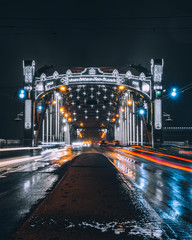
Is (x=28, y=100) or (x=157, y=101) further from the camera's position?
(x=28, y=100)

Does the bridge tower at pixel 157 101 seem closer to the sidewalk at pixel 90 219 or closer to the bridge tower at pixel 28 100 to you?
the bridge tower at pixel 28 100

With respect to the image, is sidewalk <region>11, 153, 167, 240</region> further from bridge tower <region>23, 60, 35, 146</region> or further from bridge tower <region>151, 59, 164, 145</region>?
bridge tower <region>23, 60, 35, 146</region>

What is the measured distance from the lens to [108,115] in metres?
95.8

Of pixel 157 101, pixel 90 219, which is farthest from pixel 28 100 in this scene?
pixel 90 219

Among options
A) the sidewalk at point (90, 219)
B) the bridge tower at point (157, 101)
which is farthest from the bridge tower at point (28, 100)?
the sidewalk at point (90, 219)

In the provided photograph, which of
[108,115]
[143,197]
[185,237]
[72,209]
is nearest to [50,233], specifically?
[72,209]

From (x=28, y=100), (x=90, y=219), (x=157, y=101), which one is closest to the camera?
(x=90, y=219)

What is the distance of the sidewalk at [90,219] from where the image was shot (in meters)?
3.83

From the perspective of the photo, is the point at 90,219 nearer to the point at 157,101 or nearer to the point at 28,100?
the point at 157,101

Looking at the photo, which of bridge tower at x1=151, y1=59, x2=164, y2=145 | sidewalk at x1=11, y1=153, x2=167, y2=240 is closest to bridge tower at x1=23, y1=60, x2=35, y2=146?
bridge tower at x1=151, y1=59, x2=164, y2=145

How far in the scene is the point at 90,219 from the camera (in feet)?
15.1

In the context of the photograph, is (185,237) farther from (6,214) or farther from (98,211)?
(6,214)

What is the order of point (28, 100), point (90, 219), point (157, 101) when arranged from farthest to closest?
point (28, 100)
point (157, 101)
point (90, 219)

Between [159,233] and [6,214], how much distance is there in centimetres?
292
